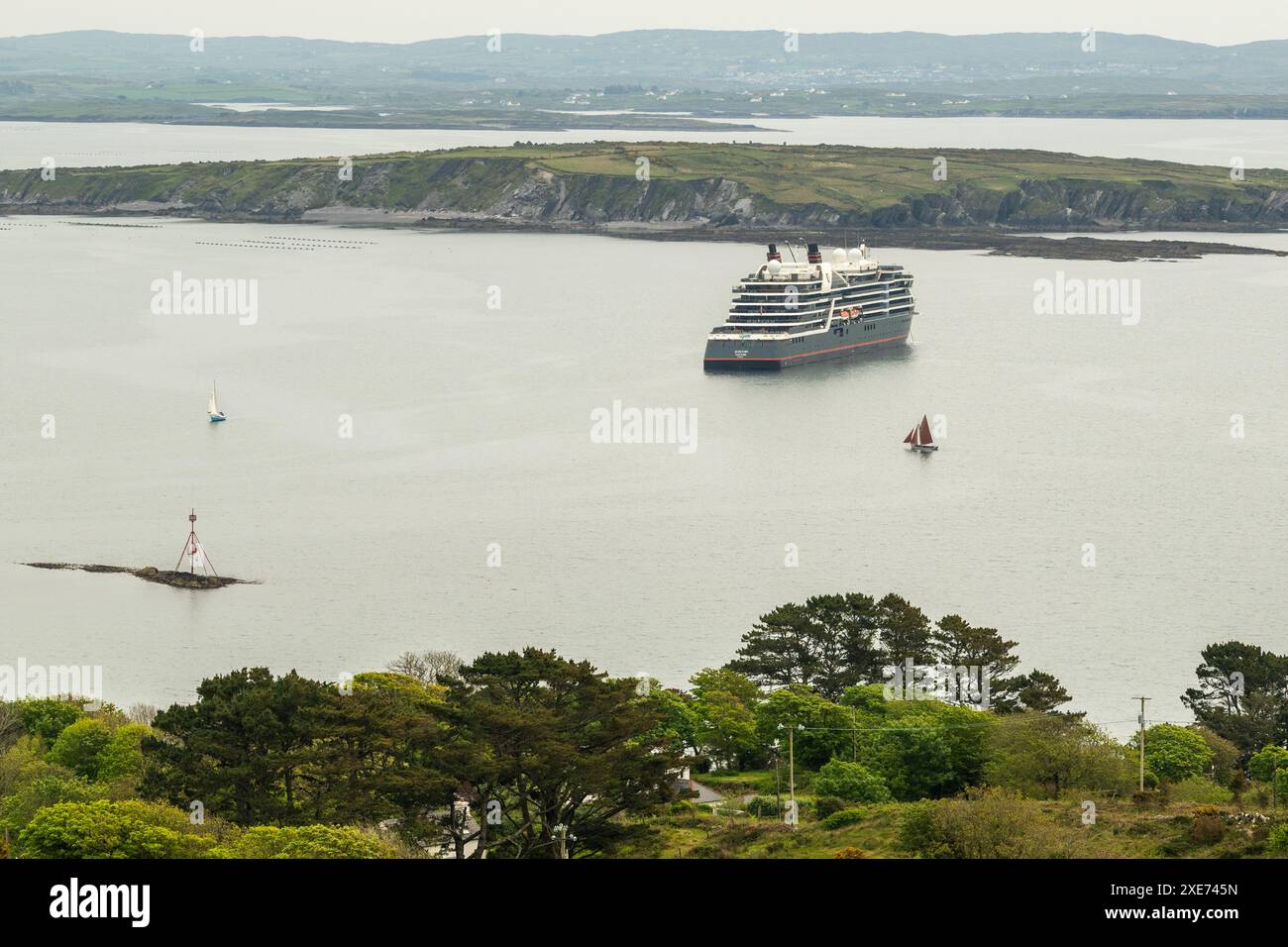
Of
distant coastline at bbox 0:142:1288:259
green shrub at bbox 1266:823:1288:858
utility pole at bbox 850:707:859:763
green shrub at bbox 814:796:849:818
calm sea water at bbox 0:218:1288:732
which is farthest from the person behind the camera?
distant coastline at bbox 0:142:1288:259

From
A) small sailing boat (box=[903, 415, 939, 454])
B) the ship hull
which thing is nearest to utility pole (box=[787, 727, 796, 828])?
small sailing boat (box=[903, 415, 939, 454])

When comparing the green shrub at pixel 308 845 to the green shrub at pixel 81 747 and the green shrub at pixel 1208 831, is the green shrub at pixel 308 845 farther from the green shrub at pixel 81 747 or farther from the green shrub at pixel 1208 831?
the green shrub at pixel 1208 831

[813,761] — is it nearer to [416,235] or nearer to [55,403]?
[55,403]

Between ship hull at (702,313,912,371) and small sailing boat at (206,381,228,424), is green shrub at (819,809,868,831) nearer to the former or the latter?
small sailing boat at (206,381,228,424)

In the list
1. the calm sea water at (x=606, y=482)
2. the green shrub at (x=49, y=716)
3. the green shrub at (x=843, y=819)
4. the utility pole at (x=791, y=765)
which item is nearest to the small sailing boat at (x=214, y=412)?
the calm sea water at (x=606, y=482)

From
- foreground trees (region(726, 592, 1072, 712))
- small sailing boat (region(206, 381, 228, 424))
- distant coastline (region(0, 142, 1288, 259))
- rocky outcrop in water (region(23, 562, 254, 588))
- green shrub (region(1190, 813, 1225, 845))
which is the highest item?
distant coastline (region(0, 142, 1288, 259))

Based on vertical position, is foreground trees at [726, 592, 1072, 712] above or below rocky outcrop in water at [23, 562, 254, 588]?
below
